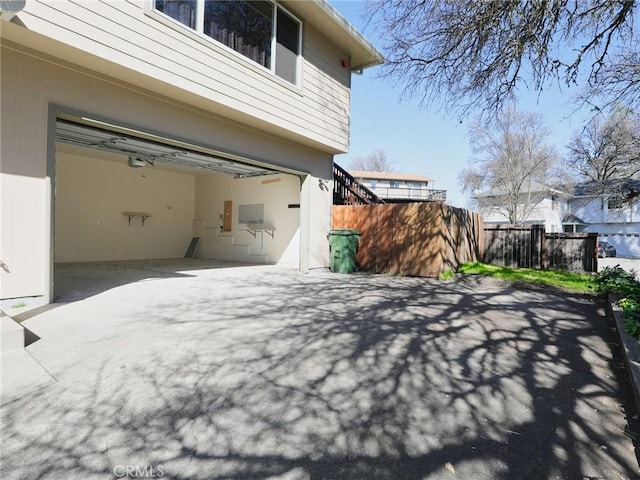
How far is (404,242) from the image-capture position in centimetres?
841

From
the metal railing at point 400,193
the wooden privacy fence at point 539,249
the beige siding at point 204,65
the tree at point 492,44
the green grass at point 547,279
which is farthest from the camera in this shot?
the metal railing at point 400,193

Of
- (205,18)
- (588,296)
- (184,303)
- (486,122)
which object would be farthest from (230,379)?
(588,296)

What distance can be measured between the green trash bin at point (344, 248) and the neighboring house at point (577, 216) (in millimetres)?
21829

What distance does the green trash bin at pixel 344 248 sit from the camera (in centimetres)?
884

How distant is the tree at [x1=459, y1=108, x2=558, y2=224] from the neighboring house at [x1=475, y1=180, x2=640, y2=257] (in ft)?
3.49

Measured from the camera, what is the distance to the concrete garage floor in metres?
1.76

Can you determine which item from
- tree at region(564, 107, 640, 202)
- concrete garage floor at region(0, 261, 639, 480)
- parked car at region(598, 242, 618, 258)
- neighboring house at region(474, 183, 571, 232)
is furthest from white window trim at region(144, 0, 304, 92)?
parked car at region(598, 242, 618, 258)

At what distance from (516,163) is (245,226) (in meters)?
19.7

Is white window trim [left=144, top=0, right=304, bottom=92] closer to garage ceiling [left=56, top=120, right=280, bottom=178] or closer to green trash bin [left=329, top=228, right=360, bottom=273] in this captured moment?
garage ceiling [left=56, top=120, right=280, bottom=178]

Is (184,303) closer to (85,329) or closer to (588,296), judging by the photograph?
(85,329)

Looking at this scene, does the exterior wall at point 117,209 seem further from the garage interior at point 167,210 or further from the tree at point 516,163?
the tree at point 516,163

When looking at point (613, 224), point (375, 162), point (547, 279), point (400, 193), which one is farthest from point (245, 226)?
point (375, 162)

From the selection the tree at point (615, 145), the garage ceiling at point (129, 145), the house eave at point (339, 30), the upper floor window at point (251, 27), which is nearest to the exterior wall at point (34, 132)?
the garage ceiling at point (129, 145)

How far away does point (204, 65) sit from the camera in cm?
561
